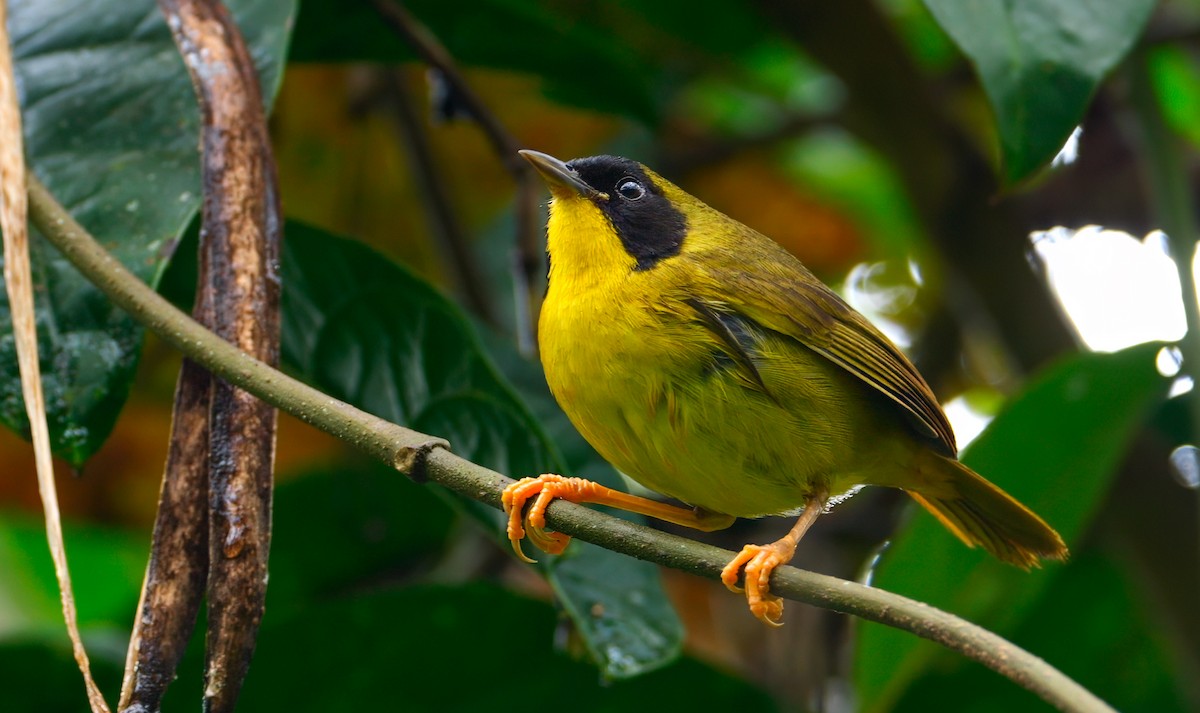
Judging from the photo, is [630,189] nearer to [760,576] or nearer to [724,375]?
[724,375]

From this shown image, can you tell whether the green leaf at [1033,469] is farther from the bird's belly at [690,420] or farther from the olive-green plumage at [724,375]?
the bird's belly at [690,420]

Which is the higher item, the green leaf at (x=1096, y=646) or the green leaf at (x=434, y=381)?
the green leaf at (x=434, y=381)

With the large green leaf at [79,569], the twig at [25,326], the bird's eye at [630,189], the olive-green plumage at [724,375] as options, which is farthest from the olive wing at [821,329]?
the large green leaf at [79,569]

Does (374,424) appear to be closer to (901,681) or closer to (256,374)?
(256,374)

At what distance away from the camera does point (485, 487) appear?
144cm

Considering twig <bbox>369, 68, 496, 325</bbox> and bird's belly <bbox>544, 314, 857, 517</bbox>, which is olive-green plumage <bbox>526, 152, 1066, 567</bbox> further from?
twig <bbox>369, 68, 496, 325</bbox>

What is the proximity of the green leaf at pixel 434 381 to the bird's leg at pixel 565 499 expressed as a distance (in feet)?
0.26

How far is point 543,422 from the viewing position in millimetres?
2836

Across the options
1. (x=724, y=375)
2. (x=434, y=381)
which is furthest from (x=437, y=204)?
(x=724, y=375)

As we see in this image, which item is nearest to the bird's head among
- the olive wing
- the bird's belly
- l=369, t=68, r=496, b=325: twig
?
the olive wing

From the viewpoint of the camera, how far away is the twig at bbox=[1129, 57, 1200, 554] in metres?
2.44

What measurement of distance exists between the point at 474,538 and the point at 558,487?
4.76 feet

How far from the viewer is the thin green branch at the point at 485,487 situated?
1262mm

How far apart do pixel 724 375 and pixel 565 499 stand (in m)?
0.35
